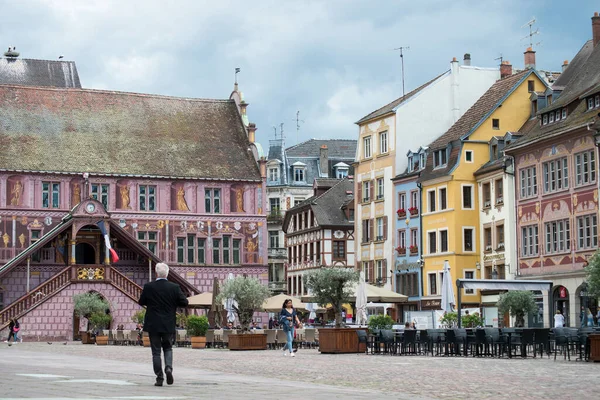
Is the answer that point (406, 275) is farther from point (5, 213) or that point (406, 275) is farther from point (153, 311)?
point (153, 311)

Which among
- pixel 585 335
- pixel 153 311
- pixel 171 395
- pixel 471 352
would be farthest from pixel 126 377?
pixel 471 352

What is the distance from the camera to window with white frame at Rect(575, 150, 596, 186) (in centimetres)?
5012

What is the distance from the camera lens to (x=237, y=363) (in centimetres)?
2848

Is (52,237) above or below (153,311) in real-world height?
above

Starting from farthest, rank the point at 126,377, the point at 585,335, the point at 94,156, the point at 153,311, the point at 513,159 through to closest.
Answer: the point at 94,156
the point at 513,159
the point at 585,335
the point at 126,377
the point at 153,311

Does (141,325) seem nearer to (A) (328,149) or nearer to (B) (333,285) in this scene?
(B) (333,285)

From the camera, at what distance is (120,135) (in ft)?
225

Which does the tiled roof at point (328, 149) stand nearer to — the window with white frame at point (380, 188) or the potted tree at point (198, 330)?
the window with white frame at point (380, 188)

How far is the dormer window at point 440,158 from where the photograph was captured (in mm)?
63812

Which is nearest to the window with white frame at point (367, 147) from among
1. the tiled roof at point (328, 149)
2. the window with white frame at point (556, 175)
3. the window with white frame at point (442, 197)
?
the window with white frame at point (442, 197)

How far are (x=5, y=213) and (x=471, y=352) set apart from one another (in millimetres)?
36873

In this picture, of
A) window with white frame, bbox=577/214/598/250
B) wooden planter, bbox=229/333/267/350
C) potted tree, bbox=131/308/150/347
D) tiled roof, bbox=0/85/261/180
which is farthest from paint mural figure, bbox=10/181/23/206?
window with white frame, bbox=577/214/598/250

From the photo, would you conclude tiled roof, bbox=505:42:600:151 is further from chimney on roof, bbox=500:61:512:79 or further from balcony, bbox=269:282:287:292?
balcony, bbox=269:282:287:292

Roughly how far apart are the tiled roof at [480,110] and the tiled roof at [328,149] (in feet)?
125
